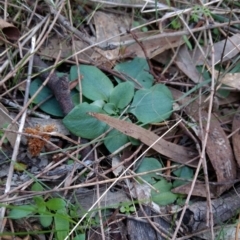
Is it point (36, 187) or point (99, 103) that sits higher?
point (99, 103)

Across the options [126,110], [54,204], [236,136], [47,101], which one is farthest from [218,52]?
[54,204]

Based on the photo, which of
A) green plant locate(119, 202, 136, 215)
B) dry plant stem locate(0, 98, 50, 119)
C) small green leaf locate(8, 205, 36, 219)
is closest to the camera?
small green leaf locate(8, 205, 36, 219)

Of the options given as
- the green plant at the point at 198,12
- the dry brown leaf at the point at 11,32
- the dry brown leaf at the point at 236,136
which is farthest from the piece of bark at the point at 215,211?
the dry brown leaf at the point at 11,32

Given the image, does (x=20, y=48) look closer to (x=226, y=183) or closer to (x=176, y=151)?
(x=176, y=151)

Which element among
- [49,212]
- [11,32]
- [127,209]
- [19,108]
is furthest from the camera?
[11,32]

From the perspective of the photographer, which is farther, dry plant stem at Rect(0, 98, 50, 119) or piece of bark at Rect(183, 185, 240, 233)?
dry plant stem at Rect(0, 98, 50, 119)

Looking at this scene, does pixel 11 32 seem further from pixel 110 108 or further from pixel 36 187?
pixel 36 187

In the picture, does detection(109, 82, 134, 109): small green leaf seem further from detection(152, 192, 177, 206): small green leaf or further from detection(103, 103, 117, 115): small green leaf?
detection(152, 192, 177, 206): small green leaf

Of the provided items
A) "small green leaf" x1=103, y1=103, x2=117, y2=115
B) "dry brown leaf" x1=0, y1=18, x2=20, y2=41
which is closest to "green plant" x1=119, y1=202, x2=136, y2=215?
"small green leaf" x1=103, y1=103, x2=117, y2=115
